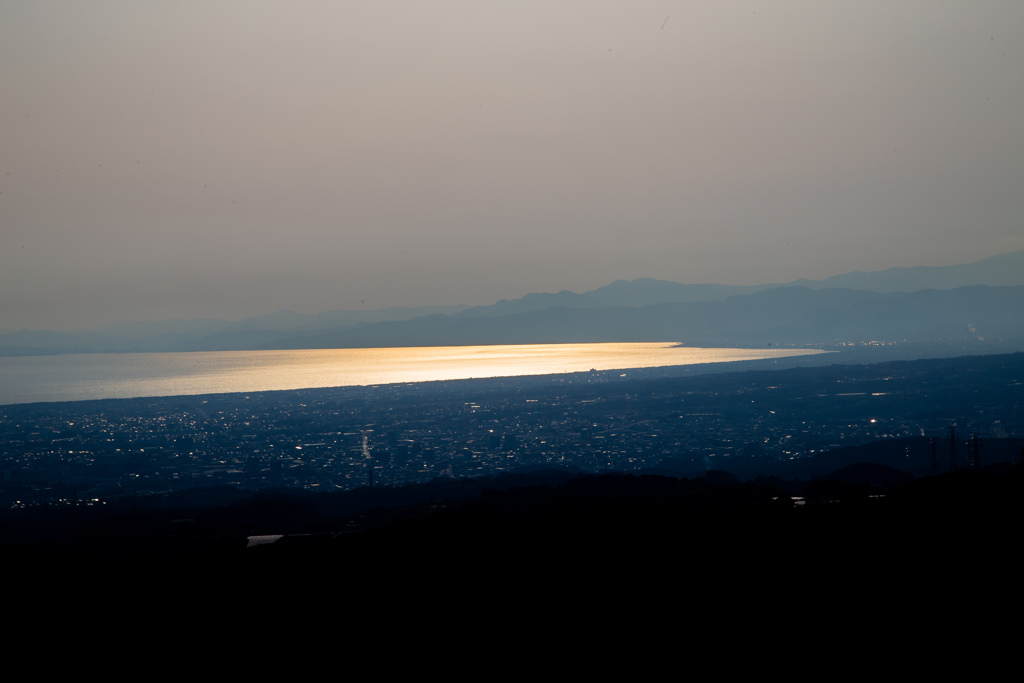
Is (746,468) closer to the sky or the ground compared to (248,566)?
closer to the ground

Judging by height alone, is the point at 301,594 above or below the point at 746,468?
above

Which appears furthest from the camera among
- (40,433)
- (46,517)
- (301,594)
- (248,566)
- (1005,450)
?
(40,433)

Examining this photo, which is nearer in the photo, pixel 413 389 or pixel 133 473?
pixel 133 473

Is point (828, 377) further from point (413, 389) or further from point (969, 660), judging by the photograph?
point (969, 660)

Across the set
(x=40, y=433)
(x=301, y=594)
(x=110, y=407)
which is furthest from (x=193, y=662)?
(x=110, y=407)

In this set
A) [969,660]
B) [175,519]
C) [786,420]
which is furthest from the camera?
[786,420]

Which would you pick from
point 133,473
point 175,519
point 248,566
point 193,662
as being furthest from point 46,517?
point 193,662

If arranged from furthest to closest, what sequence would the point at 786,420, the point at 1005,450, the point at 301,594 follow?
the point at 786,420, the point at 1005,450, the point at 301,594

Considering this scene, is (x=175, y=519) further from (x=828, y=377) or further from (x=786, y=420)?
(x=828, y=377)

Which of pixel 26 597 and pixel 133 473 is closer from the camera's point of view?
pixel 26 597
